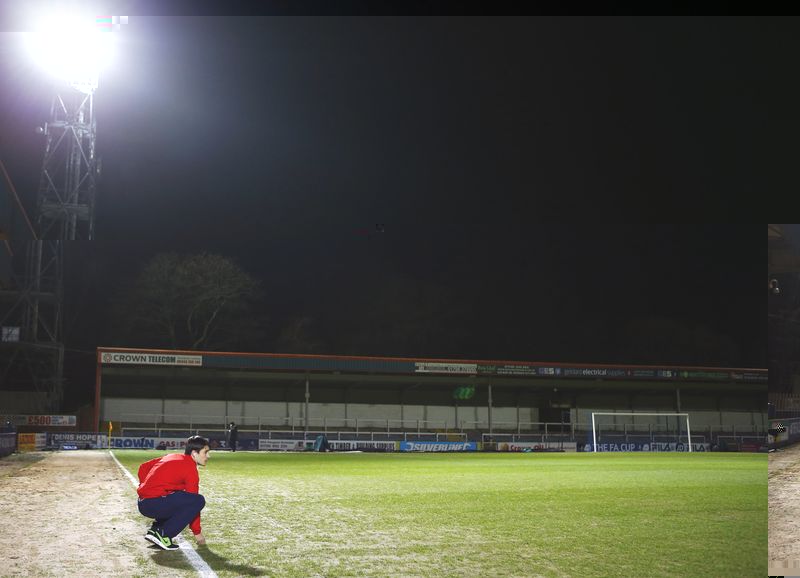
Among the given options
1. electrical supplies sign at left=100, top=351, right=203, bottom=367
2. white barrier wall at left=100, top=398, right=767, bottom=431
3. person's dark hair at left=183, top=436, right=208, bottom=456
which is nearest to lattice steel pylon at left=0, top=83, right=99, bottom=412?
electrical supplies sign at left=100, top=351, right=203, bottom=367

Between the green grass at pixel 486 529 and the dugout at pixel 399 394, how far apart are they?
22218 millimetres

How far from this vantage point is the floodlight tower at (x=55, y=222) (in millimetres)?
30250

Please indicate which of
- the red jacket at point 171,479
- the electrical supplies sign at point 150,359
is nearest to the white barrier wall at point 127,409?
the electrical supplies sign at point 150,359

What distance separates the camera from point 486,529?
7051 millimetres

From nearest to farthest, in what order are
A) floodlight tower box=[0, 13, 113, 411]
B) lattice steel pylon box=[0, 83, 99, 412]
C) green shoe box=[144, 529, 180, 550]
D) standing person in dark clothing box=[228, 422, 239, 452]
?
green shoe box=[144, 529, 180, 550], standing person in dark clothing box=[228, 422, 239, 452], floodlight tower box=[0, 13, 113, 411], lattice steel pylon box=[0, 83, 99, 412]

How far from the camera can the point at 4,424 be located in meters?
25.9

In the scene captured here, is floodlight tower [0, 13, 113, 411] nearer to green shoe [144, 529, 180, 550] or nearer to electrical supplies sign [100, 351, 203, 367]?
electrical supplies sign [100, 351, 203, 367]

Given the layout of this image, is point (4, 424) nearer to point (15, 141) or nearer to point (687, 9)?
point (15, 141)

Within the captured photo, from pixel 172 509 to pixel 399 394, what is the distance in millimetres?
32494

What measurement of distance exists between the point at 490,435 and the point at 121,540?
29.9 meters

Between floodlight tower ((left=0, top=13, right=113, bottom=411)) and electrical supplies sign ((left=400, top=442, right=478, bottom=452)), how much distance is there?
14.6m

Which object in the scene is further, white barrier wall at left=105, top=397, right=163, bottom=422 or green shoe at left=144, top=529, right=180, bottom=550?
white barrier wall at left=105, top=397, right=163, bottom=422

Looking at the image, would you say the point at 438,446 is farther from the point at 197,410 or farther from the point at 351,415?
the point at 197,410

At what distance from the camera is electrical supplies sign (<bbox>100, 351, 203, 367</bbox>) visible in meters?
32.2
